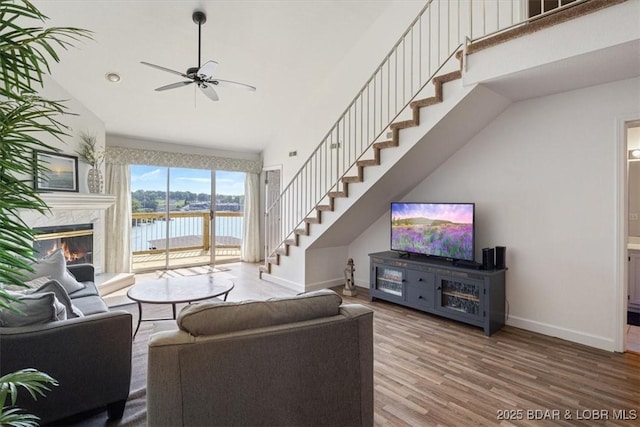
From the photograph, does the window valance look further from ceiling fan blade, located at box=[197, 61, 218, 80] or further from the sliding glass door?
ceiling fan blade, located at box=[197, 61, 218, 80]

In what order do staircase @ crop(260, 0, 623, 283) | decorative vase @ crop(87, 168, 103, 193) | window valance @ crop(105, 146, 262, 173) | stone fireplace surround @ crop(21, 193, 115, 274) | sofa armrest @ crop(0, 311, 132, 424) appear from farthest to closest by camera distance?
window valance @ crop(105, 146, 262, 173), decorative vase @ crop(87, 168, 103, 193), stone fireplace surround @ crop(21, 193, 115, 274), staircase @ crop(260, 0, 623, 283), sofa armrest @ crop(0, 311, 132, 424)

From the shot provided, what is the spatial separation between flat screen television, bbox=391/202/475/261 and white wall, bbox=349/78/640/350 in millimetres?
344

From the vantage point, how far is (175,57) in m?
4.31

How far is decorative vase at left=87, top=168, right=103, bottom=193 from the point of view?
4.84 m

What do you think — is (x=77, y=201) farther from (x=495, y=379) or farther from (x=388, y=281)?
(x=495, y=379)

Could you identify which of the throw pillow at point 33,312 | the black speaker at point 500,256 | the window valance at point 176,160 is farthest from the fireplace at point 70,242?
the black speaker at point 500,256

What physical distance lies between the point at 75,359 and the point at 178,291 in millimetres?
1261

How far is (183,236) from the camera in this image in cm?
672

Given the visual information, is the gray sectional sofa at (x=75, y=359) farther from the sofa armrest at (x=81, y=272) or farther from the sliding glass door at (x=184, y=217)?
the sliding glass door at (x=184, y=217)

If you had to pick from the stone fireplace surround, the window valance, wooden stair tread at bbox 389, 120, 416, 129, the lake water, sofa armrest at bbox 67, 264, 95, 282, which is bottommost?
sofa armrest at bbox 67, 264, 95, 282

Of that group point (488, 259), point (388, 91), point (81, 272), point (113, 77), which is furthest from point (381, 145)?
point (113, 77)

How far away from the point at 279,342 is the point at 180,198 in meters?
5.68

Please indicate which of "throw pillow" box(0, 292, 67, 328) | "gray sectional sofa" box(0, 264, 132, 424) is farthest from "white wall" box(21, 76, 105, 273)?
"gray sectional sofa" box(0, 264, 132, 424)

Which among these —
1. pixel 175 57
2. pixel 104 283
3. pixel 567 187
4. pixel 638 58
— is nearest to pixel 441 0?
pixel 638 58
